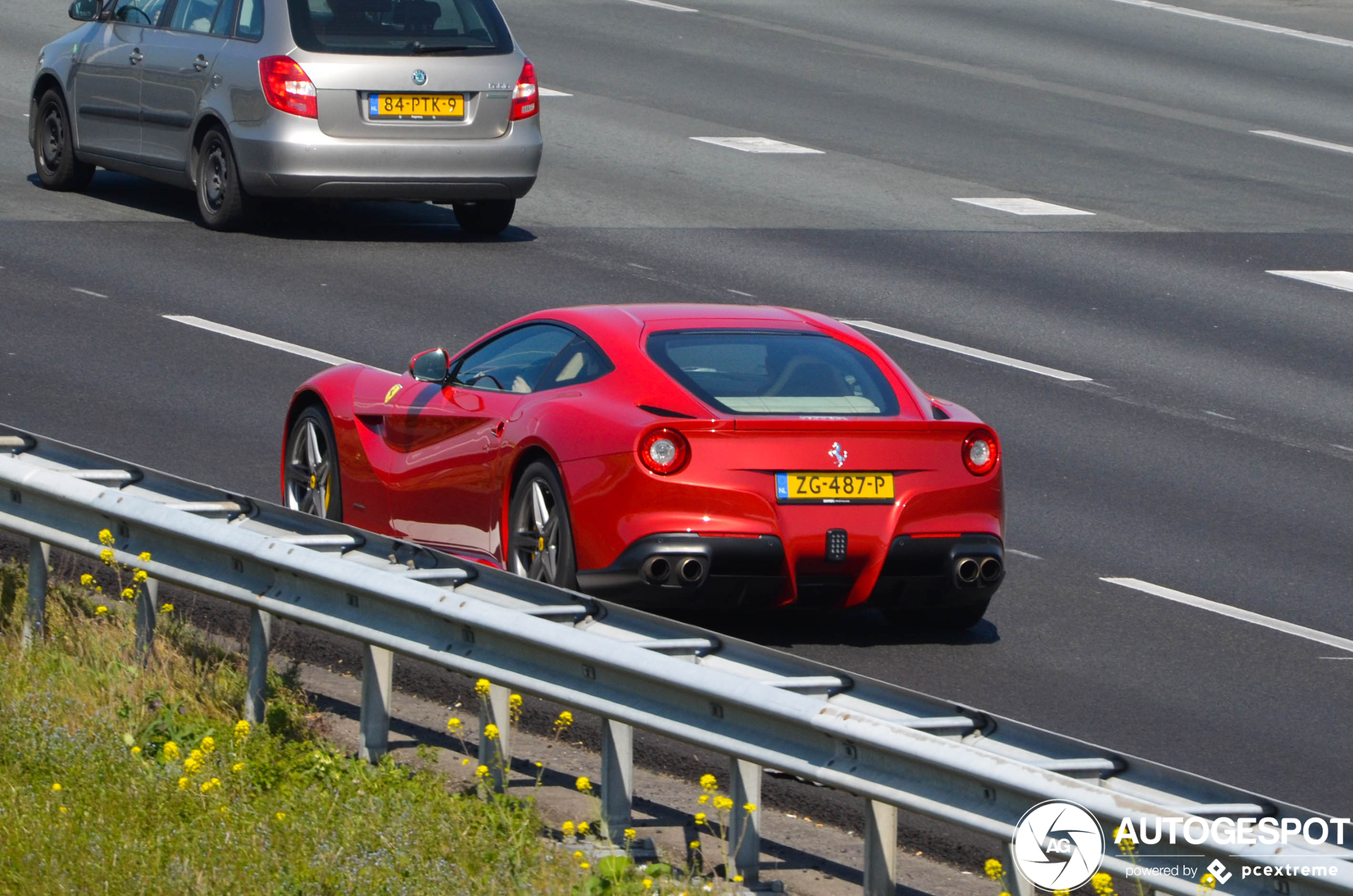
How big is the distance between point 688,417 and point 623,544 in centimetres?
52

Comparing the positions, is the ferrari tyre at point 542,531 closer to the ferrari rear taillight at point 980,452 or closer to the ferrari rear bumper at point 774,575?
the ferrari rear bumper at point 774,575

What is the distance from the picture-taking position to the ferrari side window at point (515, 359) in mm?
9586

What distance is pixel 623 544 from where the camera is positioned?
8.63m

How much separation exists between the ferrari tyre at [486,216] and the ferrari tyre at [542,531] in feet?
29.5

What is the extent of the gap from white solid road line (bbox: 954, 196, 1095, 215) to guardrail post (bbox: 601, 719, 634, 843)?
14272mm

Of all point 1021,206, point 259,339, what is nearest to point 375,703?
point 259,339

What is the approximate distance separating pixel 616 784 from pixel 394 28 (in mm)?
11896

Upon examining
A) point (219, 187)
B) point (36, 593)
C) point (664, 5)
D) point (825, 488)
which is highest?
point (825, 488)

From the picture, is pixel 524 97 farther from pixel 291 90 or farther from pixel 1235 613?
pixel 1235 613

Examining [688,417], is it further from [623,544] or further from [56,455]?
[56,455]

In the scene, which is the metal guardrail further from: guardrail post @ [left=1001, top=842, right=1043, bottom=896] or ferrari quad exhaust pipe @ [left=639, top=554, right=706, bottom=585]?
ferrari quad exhaust pipe @ [left=639, top=554, right=706, bottom=585]

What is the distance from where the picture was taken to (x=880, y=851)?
5.95m

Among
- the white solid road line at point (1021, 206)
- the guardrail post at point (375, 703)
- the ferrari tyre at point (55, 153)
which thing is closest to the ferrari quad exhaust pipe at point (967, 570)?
the guardrail post at point (375, 703)

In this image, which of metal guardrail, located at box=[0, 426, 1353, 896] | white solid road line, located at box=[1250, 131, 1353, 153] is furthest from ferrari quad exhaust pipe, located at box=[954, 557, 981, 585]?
white solid road line, located at box=[1250, 131, 1353, 153]
